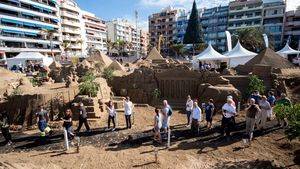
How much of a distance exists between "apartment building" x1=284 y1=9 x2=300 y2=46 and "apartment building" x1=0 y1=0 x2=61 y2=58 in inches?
1950

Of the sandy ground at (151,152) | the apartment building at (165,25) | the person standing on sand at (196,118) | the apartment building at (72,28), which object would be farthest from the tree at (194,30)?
the person standing on sand at (196,118)

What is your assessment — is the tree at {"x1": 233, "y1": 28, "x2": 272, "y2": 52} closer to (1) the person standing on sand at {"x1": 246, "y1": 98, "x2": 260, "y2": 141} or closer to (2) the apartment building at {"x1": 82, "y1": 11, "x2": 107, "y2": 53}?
(2) the apartment building at {"x1": 82, "y1": 11, "x2": 107, "y2": 53}

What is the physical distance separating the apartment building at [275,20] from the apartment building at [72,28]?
4315 centimetres

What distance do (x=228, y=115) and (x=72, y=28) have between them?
66.2 m

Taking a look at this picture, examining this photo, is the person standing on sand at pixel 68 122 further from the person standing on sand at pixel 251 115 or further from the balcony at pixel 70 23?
the balcony at pixel 70 23

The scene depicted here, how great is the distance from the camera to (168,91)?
65.1 ft

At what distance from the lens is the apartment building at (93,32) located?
7962 cm

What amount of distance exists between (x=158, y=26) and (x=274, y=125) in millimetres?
81997

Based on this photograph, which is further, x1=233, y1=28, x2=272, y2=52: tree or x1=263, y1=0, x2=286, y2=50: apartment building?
x1=263, y1=0, x2=286, y2=50: apartment building

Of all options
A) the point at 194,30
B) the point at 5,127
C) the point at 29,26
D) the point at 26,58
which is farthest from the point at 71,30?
the point at 5,127

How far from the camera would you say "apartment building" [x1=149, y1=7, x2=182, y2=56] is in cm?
8712

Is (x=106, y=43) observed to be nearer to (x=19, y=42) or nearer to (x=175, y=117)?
(x=19, y=42)

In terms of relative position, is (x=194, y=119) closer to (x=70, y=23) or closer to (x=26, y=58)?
(x=26, y=58)

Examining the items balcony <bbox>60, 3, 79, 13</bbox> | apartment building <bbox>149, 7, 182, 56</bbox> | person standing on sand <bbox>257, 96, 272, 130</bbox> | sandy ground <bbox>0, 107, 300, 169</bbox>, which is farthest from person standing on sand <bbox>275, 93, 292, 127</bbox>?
apartment building <bbox>149, 7, 182, 56</bbox>
